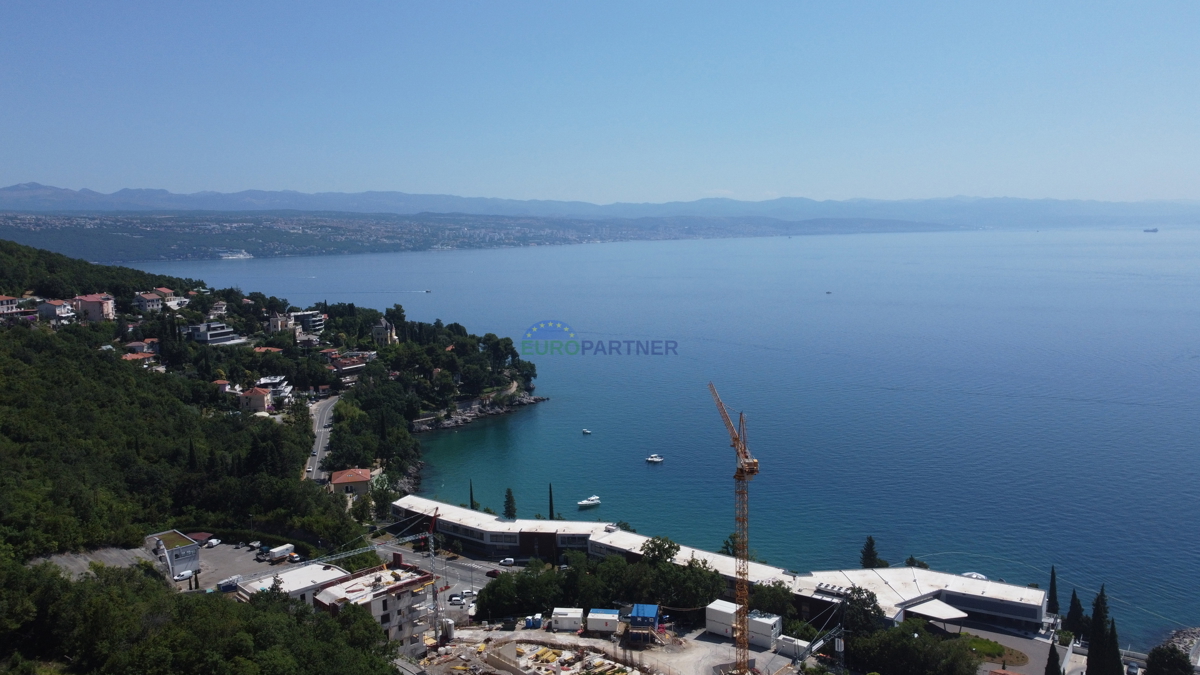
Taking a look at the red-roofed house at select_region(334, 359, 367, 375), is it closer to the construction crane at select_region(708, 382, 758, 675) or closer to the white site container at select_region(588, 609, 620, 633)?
the white site container at select_region(588, 609, 620, 633)

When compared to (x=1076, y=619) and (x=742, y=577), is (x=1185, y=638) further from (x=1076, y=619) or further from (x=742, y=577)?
(x=742, y=577)

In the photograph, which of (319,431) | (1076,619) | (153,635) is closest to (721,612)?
(1076,619)

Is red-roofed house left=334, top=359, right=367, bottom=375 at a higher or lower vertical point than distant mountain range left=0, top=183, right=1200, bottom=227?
lower

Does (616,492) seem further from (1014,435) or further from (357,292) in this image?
(357,292)

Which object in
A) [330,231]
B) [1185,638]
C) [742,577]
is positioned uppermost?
[330,231]

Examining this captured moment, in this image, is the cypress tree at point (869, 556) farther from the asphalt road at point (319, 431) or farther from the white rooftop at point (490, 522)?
the asphalt road at point (319, 431)

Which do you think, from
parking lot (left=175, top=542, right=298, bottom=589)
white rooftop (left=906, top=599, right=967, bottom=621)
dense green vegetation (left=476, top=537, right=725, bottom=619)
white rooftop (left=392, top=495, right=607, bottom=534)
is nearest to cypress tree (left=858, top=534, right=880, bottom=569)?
white rooftop (left=906, top=599, right=967, bottom=621)
